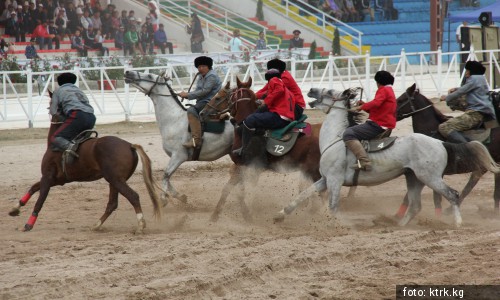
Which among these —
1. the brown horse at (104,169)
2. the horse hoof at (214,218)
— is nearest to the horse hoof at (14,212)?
the brown horse at (104,169)

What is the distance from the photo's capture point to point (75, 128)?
1232cm

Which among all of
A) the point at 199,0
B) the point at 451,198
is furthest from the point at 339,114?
the point at 199,0

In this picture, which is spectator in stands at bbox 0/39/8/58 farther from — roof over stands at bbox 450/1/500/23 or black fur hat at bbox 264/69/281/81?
black fur hat at bbox 264/69/281/81

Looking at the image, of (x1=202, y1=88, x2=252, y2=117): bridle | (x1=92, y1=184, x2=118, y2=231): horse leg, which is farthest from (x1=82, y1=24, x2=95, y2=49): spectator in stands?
(x1=92, y1=184, x2=118, y2=231): horse leg

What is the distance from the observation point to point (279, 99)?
13078 mm

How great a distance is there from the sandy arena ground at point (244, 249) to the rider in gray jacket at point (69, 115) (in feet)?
3.75

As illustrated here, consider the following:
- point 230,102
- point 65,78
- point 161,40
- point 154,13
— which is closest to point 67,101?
point 65,78

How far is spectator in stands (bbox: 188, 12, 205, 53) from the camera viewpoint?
119 ft

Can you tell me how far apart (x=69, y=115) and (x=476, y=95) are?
18.2ft

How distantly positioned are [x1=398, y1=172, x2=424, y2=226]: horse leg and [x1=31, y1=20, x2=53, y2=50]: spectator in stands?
22841 mm

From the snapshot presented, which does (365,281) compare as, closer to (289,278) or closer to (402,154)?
(289,278)

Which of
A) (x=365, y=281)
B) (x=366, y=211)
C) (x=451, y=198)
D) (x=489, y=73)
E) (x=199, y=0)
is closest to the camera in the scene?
(x=365, y=281)

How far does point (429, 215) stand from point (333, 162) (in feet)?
6.05

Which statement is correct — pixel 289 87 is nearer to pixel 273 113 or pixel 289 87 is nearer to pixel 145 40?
pixel 273 113
